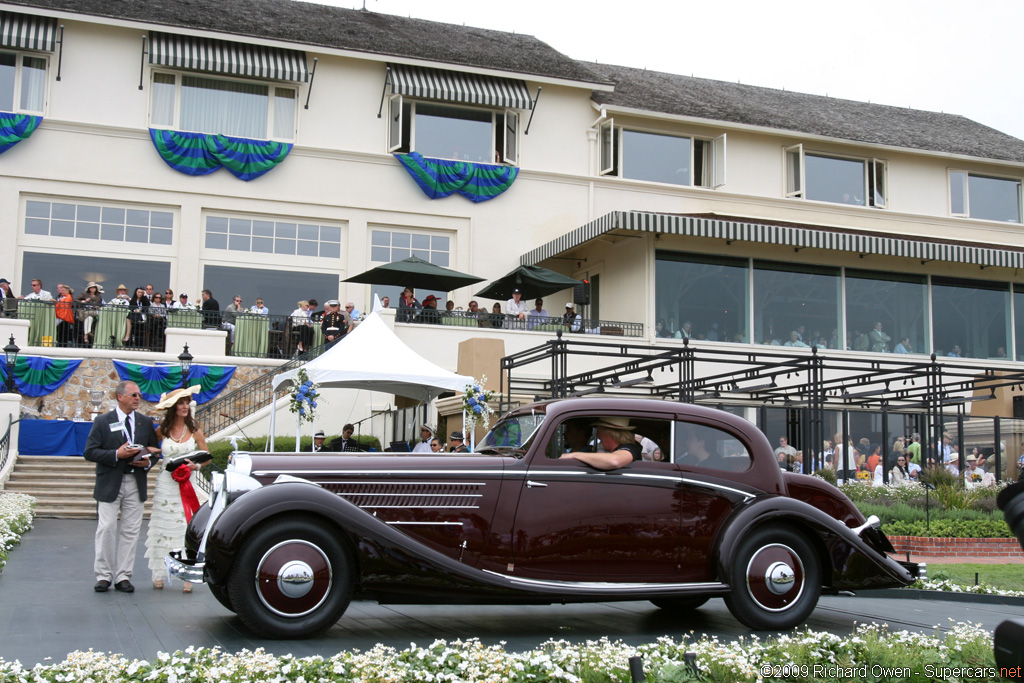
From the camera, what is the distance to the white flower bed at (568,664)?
5227 mm

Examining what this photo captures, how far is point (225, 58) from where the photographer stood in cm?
2556

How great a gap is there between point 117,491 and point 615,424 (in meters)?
4.65

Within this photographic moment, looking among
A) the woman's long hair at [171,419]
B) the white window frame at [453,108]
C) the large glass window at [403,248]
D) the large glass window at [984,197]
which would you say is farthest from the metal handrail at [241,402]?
the large glass window at [984,197]

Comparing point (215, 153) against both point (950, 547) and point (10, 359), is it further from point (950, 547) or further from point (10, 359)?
Answer: point (950, 547)

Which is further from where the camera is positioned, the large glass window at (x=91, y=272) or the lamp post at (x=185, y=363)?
the large glass window at (x=91, y=272)

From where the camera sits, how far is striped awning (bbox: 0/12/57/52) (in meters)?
24.3

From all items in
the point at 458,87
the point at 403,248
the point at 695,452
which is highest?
the point at 458,87

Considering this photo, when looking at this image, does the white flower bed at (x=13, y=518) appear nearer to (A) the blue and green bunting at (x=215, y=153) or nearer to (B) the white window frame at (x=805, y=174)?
(A) the blue and green bunting at (x=215, y=153)

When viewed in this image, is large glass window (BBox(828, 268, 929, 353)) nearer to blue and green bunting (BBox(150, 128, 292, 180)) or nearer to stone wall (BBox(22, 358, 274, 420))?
blue and green bunting (BBox(150, 128, 292, 180))

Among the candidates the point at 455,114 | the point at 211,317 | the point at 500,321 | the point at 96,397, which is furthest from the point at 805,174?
the point at 96,397

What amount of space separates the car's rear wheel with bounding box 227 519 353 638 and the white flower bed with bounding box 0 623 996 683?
0.75m

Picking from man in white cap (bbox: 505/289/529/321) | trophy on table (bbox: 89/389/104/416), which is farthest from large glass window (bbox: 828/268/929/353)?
trophy on table (bbox: 89/389/104/416)

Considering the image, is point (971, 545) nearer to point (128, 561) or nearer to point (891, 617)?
point (891, 617)

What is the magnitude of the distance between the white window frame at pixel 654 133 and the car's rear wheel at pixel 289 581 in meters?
Result: 23.2
